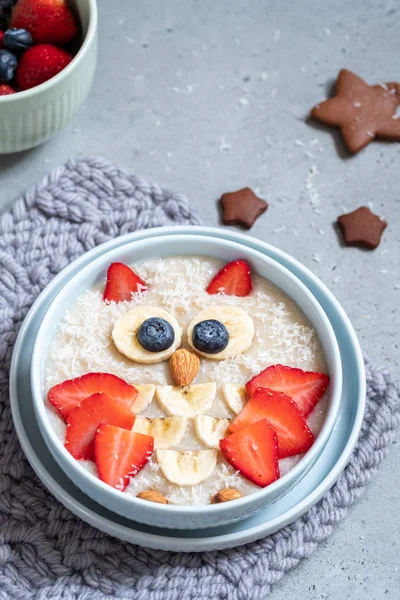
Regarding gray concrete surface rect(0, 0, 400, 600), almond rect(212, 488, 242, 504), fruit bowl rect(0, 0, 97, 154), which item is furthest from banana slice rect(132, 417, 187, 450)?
fruit bowl rect(0, 0, 97, 154)

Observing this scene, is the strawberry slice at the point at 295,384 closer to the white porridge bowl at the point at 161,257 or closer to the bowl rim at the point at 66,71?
the white porridge bowl at the point at 161,257

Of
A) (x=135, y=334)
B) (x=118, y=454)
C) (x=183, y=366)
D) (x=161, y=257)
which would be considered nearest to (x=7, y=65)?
(x=161, y=257)

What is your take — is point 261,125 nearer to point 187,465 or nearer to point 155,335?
point 155,335

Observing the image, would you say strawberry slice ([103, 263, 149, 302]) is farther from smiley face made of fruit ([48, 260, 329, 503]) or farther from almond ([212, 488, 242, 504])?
almond ([212, 488, 242, 504])

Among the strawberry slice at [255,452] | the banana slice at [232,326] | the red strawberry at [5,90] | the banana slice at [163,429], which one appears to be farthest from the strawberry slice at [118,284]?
the red strawberry at [5,90]

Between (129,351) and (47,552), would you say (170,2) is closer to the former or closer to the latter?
(129,351)
